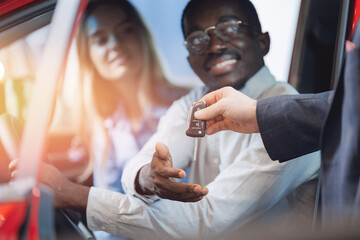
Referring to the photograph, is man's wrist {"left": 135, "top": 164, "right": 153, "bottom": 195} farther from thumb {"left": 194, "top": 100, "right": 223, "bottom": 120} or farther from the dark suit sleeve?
the dark suit sleeve

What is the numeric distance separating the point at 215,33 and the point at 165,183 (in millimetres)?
541

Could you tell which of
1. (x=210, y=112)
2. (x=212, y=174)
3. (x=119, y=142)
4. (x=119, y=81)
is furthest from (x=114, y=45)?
(x=212, y=174)

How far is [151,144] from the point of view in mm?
1438

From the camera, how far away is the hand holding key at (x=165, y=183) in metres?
1.30

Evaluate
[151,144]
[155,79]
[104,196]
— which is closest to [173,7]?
[155,79]

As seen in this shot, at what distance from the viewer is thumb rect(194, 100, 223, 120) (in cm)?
129

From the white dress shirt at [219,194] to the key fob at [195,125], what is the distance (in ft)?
0.43

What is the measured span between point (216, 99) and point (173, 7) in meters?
0.38

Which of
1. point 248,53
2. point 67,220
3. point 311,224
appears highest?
point 248,53

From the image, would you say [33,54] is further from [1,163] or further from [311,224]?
[311,224]

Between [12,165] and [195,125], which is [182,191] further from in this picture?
[12,165]

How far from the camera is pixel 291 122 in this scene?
1.19 m

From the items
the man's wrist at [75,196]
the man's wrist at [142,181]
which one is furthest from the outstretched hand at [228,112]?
the man's wrist at [75,196]

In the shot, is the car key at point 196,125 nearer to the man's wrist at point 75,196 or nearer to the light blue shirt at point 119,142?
the light blue shirt at point 119,142
